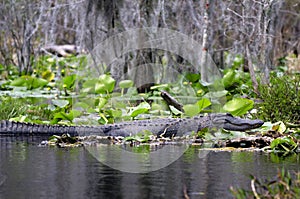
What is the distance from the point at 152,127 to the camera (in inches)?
351

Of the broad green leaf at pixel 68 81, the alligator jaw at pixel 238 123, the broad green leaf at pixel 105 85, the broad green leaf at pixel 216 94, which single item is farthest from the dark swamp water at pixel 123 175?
the broad green leaf at pixel 68 81

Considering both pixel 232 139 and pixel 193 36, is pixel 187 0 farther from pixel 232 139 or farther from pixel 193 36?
pixel 232 139

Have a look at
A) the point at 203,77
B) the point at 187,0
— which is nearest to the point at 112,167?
the point at 203,77

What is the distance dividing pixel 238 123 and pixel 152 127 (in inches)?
42.1

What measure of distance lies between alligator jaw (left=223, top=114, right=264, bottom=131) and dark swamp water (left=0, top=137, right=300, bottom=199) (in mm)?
1266

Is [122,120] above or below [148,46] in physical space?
below

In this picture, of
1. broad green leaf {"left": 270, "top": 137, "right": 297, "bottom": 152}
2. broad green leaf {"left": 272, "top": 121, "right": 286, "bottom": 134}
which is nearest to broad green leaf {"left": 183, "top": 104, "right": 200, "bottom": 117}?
broad green leaf {"left": 272, "top": 121, "right": 286, "bottom": 134}

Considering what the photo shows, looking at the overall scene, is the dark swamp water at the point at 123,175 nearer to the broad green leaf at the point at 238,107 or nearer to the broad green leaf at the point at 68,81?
the broad green leaf at the point at 238,107

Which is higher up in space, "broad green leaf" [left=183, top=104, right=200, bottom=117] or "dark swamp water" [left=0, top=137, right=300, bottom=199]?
"broad green leaf" [left=183, top=104, right=200, bottom=117]

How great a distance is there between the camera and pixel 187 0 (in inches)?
581

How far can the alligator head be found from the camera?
862 cm

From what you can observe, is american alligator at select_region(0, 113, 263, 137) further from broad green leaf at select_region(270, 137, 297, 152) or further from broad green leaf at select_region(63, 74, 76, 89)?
broad green leaf at select_region(63, 74, 76, 89)

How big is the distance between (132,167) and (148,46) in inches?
319

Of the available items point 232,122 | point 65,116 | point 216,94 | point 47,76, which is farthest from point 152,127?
point 47,76
